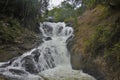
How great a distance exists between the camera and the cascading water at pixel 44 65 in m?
9.87

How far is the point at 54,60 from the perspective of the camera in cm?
1336

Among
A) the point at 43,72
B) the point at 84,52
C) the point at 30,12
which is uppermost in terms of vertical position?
the point at 30,12

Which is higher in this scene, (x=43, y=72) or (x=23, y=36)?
(x=23, y=36)

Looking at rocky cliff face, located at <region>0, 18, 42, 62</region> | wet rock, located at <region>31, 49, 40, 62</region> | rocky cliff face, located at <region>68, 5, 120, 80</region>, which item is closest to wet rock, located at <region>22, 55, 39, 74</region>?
wet rock, located at <region>31, 49, 40, 62</region>

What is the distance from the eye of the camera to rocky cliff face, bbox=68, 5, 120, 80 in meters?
9.26

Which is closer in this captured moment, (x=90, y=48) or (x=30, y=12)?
(x=90, y=48)

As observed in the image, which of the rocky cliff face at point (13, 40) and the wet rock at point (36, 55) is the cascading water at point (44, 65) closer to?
the wet rock at point (36, 55)

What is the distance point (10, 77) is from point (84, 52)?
4.28 m

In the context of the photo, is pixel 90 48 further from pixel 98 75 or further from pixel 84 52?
pixel 98 75

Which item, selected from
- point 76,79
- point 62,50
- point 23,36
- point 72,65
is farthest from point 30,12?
point 76,79

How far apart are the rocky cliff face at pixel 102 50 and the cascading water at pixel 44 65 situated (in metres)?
0.53

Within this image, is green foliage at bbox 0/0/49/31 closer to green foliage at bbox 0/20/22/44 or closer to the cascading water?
green foliage at bbox 0/20/22/44

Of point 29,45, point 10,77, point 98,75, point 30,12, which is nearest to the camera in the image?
point 10,77

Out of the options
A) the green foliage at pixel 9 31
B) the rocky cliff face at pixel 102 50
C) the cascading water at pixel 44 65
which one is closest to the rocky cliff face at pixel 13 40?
the green foliage at pixel 9 31
